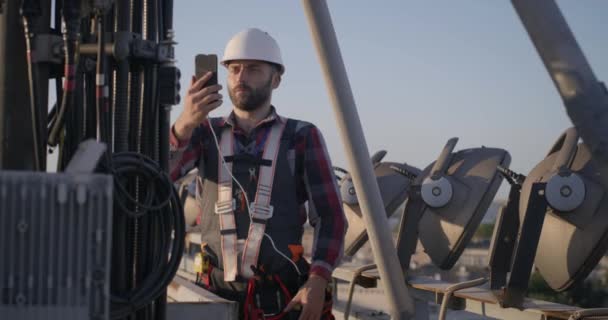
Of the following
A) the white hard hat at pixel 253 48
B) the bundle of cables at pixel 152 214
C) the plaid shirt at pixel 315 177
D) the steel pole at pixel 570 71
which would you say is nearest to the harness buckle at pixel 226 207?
the plaid shirt at pixel 315 177

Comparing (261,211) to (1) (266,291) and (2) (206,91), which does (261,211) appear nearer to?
(1) (266,291)

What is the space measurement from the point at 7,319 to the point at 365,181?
4137mm

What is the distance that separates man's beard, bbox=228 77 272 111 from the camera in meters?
3.71

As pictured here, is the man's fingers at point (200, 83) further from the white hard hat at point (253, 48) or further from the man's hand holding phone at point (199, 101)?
the white hard hat at point (253, 48)

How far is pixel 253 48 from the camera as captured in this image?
377 centimetres

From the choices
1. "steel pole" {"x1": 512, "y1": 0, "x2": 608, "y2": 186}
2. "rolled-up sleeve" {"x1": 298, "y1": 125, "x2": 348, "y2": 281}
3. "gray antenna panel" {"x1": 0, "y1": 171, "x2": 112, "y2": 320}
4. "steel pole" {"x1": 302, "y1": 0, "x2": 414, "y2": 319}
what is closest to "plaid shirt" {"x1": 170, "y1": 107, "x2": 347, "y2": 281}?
"rolled-up sleeve" {"x1": 298, "y1": 125, "x2": 348, "y2": 281}

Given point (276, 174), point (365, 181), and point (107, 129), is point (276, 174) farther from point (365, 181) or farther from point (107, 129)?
point (365, 181)

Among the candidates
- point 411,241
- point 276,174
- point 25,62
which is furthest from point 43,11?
point 411,241

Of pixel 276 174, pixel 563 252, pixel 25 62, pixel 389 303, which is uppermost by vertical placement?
pixel 25 62

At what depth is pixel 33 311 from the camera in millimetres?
1954

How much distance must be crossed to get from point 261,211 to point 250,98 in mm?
442

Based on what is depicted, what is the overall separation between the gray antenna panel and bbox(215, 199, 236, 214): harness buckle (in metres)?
1.69

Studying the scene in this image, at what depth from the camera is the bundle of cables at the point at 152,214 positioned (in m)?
2.40

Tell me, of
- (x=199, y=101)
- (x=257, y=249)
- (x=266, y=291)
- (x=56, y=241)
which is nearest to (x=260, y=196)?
(x=257, y=249)
